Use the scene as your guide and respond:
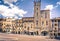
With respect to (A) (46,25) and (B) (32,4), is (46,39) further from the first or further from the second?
(B) (32,4)

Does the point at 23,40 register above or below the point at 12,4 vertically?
below

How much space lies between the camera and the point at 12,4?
12.8 ft

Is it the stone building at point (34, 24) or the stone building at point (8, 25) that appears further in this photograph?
the stone building at point (8, 25)

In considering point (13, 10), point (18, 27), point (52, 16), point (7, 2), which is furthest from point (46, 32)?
point (7, 2)

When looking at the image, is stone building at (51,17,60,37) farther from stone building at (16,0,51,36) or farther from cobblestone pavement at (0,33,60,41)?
cobblestone pavement at (0,33,60,41)

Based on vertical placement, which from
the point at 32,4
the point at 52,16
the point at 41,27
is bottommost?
the point at 41,27

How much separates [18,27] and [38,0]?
35.4 inches

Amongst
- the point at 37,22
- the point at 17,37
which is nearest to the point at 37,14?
the point at 37,22

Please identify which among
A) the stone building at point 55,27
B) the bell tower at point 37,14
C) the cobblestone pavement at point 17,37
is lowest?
the cobblestone pavement at point 17,37

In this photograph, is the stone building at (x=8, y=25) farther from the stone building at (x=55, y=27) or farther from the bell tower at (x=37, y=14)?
the stone building at (x=55, y=27)

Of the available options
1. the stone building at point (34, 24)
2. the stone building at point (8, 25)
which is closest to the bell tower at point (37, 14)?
the stone building at point (34, 24)

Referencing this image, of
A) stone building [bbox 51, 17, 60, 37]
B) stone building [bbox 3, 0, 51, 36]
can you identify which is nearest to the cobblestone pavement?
stone building [bbox 3, 0, 51, 36]

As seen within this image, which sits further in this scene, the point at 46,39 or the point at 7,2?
the point at 7,2

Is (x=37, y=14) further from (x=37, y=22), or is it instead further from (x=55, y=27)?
(x=55, y=27)
